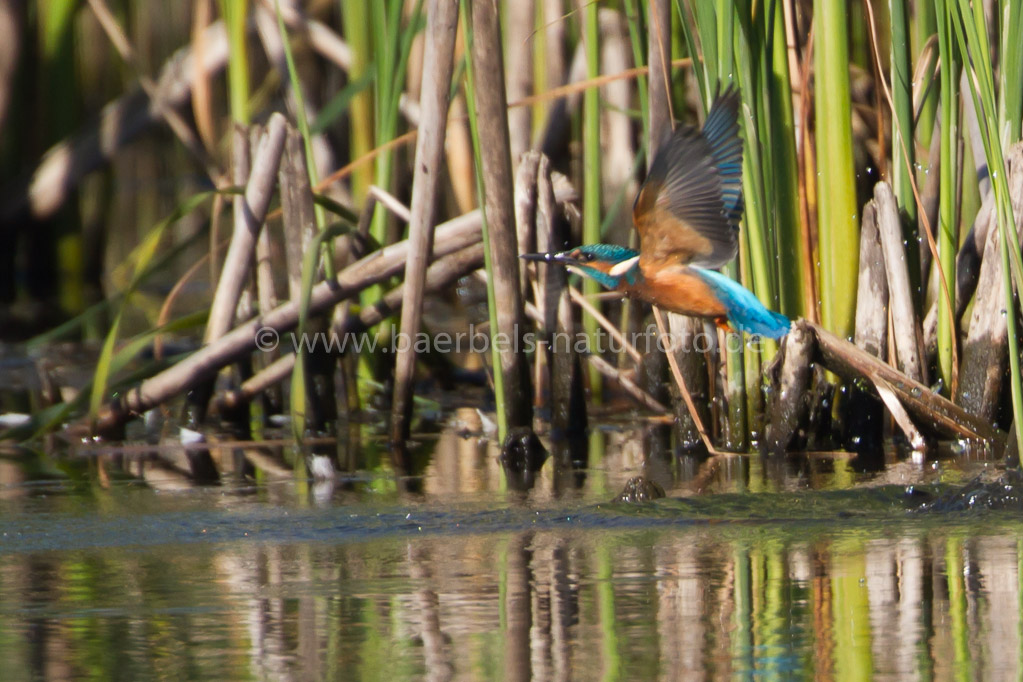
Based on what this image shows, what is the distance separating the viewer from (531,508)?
14.3 feet

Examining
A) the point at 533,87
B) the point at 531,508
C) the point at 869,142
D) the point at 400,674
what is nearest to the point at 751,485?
the point at 531,508

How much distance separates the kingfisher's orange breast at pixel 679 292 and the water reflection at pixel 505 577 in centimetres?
55

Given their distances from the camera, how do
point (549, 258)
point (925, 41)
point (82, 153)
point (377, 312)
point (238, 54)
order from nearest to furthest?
point (549, 258) → point (925, 41) → point (377, 312) → point (238, 54) → point (82, 153)

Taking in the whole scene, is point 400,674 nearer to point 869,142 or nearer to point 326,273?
point 326,273

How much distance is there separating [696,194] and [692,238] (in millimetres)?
139

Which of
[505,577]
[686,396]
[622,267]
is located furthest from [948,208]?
[505,577]

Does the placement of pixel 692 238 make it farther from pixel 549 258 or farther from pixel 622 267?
pixel 549 258

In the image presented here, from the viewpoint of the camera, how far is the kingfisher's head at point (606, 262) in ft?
13.4

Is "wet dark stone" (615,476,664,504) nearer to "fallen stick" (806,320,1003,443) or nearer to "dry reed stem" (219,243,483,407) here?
"fallen stick" (806,320,1003,443)

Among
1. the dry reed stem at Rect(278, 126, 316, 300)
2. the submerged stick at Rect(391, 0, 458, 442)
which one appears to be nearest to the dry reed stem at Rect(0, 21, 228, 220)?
the dry reed stem at Rect(278, 126, 316, 300)

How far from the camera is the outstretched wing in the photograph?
12.8ft

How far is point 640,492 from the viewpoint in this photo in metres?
4.29

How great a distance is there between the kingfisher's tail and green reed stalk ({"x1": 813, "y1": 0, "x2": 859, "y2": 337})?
113 centimetres

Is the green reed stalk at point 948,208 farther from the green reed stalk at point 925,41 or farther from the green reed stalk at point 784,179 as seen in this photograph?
the green reed stalk at point 784,179
